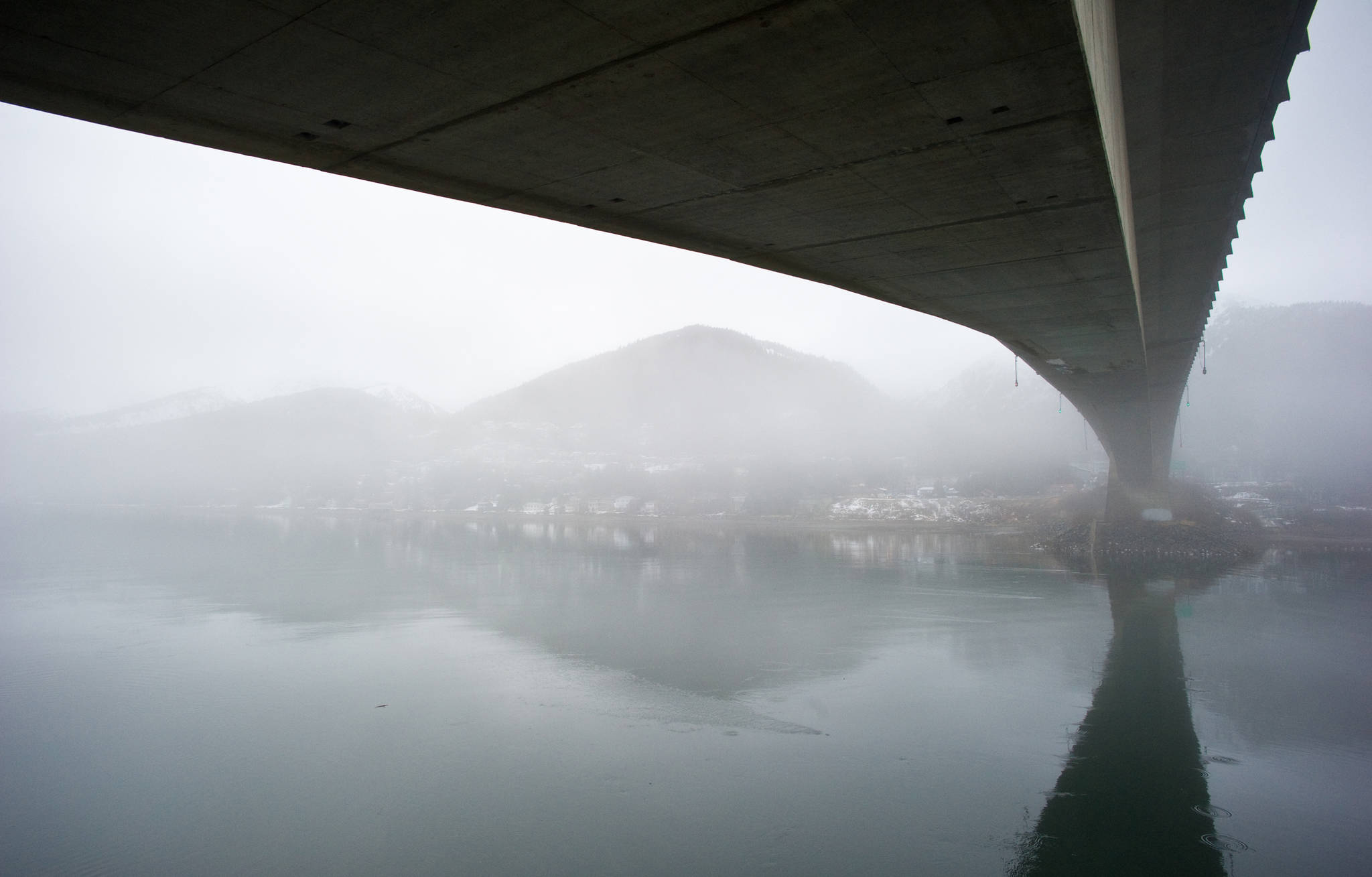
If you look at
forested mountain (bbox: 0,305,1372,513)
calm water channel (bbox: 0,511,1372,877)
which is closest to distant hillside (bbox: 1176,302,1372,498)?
forested mountain (bbox: 0,305,1372,513)

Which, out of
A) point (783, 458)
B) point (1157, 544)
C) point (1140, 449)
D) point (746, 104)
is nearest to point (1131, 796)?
point (746, 104)

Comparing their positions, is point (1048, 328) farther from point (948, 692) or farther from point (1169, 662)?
point (1169, 662)

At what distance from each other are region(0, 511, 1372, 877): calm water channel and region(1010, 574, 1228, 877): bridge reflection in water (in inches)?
2.0

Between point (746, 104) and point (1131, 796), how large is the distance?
31.6ft

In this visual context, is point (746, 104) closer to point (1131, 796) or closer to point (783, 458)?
point (1131, 796)

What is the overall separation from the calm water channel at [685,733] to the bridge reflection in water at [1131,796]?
0.05 metres

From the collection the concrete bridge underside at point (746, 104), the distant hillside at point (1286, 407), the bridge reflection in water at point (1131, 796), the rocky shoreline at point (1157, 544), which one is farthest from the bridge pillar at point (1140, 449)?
the distant hillside at point (1286, 407)

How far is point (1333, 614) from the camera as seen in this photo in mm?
24203

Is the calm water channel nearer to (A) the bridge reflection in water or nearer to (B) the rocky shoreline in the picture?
(A) the bridge reflection in water

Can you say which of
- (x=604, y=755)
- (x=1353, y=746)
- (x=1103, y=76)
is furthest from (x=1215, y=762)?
(x=1103, y=76)

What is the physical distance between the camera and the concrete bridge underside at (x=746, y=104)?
4.45m

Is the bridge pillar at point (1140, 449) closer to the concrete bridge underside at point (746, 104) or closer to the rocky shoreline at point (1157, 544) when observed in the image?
the rocky shoreline at point (1157, 544)

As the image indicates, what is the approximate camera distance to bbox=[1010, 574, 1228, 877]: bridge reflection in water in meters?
8.30

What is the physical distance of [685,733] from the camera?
12.5m
